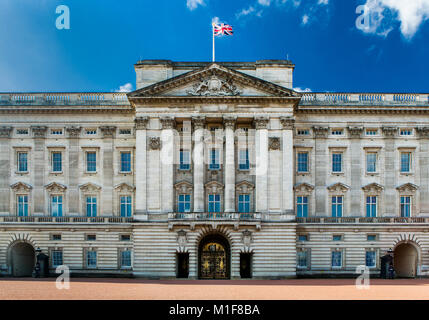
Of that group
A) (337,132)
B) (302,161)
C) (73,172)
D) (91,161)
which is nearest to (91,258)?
(73,172)

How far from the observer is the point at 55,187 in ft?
158

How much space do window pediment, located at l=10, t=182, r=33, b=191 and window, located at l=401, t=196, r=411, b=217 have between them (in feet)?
124

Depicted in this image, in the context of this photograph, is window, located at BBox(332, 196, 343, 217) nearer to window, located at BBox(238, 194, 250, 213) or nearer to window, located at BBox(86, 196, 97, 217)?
window, located at BBox(238, 194, 250, 213)

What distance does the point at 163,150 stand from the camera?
45.8 meters

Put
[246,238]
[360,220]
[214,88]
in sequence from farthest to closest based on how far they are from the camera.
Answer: [360,220], [214,88], [246,238]

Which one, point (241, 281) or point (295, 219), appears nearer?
point (241, 281)

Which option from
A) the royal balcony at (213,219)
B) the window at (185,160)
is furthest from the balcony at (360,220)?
the window at (185,160)

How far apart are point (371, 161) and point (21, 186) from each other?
35.8 m

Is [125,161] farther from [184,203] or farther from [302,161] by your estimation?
[302,161]

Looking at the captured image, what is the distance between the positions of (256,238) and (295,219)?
430 cm

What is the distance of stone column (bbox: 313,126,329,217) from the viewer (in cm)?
4809

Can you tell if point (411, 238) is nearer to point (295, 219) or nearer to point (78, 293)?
point (295, 219)

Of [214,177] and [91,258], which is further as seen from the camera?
[91,258]

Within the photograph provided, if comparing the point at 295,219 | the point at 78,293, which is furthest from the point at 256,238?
the point at 78,293
